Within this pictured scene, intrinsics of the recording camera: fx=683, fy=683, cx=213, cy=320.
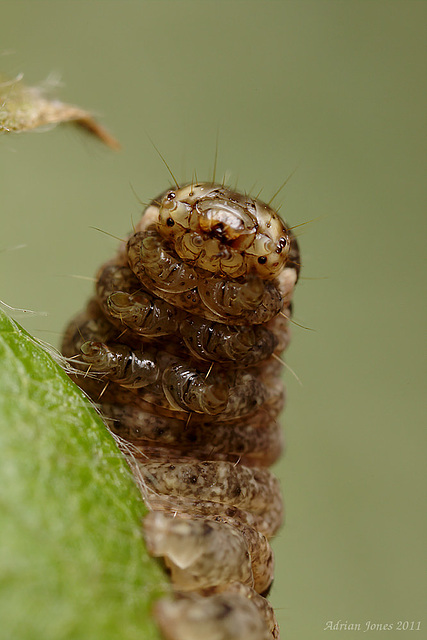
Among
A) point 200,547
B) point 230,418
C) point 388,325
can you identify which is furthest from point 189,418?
point 388,325

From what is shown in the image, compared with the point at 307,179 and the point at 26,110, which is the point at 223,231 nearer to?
the point at 26,110

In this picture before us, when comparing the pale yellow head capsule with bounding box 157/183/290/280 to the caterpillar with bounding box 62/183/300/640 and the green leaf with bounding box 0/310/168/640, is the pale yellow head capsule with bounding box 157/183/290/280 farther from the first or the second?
the green leaf with bounding box 0/310/168/640

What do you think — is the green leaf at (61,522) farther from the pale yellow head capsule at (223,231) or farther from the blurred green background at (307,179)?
the blurred green background at (307,179)

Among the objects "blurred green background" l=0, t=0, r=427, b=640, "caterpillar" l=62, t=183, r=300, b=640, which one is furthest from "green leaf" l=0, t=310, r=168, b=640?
"blurred green background" l=0, t=0, r=427, b=640

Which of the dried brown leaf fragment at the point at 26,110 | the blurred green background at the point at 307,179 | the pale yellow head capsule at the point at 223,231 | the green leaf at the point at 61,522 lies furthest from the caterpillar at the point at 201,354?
the blurred green background at the point at 307,179

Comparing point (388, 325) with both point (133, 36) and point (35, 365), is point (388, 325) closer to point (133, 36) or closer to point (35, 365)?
→ point (133, 36)

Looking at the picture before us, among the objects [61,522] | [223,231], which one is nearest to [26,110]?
[223,231]
